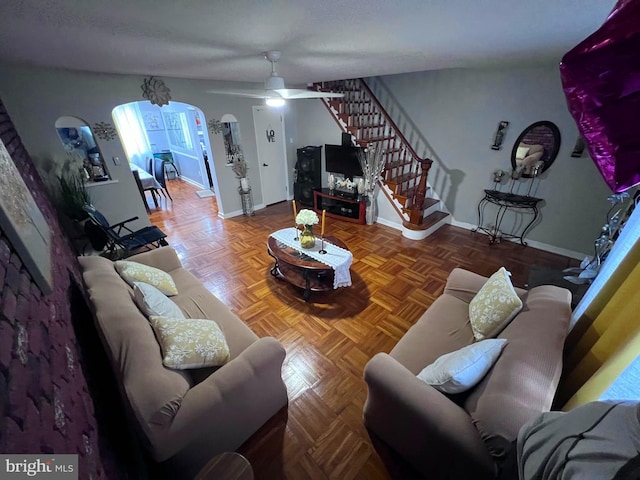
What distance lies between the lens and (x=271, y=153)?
4703 millimetres

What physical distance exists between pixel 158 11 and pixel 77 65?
2.10 meters

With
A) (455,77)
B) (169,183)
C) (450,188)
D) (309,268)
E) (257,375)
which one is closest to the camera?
(257,375)

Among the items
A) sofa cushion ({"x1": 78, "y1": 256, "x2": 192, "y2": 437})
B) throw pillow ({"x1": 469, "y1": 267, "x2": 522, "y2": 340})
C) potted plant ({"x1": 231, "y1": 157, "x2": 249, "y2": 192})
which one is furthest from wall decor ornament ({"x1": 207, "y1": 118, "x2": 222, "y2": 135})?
throw pillow ({"x1": 469, "y1": 267, "x2": 522, "y2": 340})

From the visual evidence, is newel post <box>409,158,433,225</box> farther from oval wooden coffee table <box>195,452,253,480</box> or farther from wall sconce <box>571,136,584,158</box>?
oval wooden coffee table <box>195,452,253,480</box>

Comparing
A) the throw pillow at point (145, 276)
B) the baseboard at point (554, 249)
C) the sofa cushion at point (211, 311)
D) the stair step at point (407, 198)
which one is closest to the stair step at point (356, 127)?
the stair step at point (407, 198)

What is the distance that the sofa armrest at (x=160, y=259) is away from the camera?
224cm

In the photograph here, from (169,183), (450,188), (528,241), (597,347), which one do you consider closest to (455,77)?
(450,188)

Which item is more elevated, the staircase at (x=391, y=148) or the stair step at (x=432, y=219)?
the staircase at (x=391, y=148)

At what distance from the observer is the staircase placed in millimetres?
3768

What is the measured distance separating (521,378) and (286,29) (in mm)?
2007

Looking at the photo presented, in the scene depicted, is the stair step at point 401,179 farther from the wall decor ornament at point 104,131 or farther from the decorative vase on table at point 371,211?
the wall decor ornament at point 104,131

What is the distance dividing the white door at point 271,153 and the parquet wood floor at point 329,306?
477 millimetres

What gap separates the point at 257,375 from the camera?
134 cm

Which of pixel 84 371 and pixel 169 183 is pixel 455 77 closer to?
pixel 84 371
